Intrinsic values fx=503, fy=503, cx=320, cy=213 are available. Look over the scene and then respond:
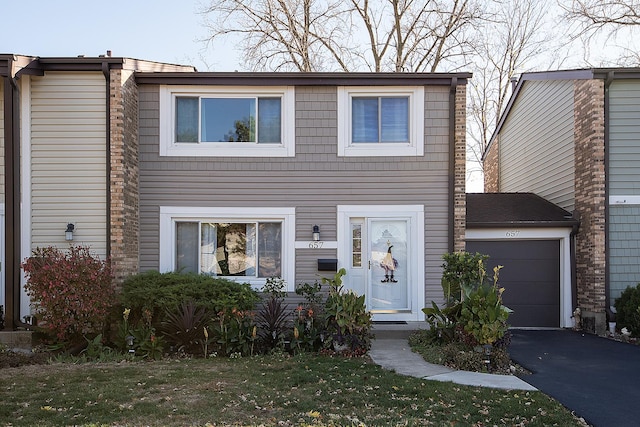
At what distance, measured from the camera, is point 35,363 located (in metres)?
7.52

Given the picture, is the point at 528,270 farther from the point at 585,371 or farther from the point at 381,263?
the point at 585,371

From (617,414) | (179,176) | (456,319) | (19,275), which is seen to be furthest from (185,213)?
(617,414)

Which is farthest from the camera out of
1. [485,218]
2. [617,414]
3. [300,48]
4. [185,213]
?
[300,48]

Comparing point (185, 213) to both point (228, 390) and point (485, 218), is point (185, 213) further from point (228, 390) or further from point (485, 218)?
point (485, 218)

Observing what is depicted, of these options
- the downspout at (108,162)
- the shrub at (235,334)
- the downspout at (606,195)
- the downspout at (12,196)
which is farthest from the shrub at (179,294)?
the downspout at (606,195)

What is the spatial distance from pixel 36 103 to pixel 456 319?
336 inches

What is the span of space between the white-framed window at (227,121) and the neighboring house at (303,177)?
2cm

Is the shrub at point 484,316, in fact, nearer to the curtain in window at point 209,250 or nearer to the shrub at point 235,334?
the shrub at point 235,334

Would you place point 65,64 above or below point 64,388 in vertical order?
above

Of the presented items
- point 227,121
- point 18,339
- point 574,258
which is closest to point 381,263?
point 227,121

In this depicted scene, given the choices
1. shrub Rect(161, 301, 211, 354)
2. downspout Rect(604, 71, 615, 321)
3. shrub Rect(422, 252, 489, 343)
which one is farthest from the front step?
downspout Rect(604, 71, 615, 321)

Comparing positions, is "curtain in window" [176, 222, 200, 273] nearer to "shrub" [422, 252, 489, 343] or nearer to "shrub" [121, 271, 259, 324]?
"shrub" [121, 271, 259, 324]

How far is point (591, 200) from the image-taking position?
10.4m

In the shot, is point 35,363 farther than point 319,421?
Yes
